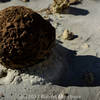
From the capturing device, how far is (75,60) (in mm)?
5211

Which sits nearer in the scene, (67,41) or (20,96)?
(20,96)

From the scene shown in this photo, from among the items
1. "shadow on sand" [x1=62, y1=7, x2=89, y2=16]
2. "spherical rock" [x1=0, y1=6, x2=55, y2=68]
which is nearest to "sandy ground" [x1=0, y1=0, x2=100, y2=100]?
"shadow on sand" [x1=62, y1=7, x2=89, y2=16]

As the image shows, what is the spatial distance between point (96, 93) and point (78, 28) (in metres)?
2.56

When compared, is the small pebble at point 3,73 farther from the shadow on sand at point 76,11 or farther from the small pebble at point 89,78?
the shadow on sand at point 76,11

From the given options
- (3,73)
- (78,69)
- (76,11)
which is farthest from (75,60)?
(76,11)

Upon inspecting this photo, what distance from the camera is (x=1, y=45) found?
3.99m

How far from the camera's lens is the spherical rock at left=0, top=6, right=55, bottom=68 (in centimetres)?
393

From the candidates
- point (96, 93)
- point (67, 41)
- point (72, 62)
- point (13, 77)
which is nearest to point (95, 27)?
point (67, 41)

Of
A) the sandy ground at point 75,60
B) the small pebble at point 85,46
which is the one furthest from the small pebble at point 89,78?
the small pebble at point 85,46

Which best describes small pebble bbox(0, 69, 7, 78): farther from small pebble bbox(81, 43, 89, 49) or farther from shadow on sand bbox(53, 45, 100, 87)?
small pebble bbox(81, 43, 89, 49)

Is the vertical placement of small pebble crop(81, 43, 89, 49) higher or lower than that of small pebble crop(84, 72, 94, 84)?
higher

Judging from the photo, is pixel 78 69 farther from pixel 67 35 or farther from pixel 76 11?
pixel 76 11

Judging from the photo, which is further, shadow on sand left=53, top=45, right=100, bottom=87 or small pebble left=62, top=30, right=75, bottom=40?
small pebble left=62, top=30, right=75, bottom=40

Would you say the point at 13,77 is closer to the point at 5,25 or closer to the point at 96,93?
the point at 5,25
